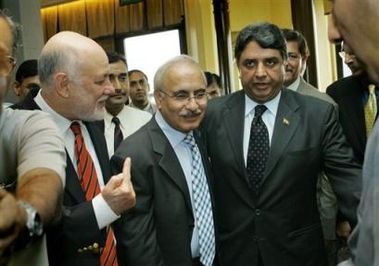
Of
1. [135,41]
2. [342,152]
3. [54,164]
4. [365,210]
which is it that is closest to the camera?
[365,210]

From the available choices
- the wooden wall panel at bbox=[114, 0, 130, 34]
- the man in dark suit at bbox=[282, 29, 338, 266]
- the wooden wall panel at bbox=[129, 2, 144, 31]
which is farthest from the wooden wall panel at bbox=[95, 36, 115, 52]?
the man in dark suit at bbox=[282, 29, 338, 266]

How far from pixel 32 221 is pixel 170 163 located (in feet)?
4.29

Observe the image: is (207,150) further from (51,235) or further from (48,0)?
(48,0)

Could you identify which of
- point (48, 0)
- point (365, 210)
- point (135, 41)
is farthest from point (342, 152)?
point (48, 0)

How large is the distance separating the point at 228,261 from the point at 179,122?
731 millimetres

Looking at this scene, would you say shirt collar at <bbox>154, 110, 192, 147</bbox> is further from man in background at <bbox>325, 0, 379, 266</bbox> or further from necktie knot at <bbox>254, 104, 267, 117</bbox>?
man in background at <bbox>325, 0, 379, 266</bbox>

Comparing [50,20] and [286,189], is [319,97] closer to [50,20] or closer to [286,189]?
[286,189]

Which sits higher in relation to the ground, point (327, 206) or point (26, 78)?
point (26, 78)

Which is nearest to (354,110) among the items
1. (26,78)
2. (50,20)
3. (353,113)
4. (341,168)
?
(353,113)

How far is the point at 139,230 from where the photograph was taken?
2027 mm

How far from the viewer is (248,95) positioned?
2441mm

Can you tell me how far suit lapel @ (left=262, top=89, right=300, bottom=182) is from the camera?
7.37 ft

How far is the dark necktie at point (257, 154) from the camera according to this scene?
7.45 feet

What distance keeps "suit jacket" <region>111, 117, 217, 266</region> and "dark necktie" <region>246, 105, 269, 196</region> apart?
1.11 ft
